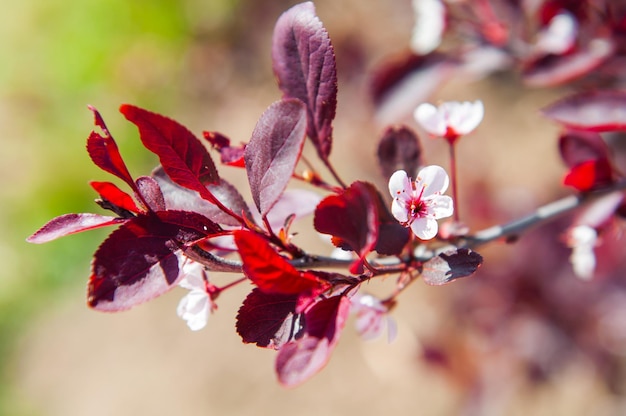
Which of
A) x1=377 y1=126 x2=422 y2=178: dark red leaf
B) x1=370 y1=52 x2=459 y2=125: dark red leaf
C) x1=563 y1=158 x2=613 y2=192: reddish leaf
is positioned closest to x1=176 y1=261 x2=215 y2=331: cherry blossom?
x1=377 y1=126 x2=422 y2=178: dark red leaf

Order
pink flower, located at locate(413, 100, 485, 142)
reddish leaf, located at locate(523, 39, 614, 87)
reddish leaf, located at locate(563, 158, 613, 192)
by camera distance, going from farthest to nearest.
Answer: reddish leaf, located at locate(523, 39, 614, 87) < reddish leaf, located at locate(563, 158, 613, 192) < pink flower, located at locate(413, 100, 485, 142)

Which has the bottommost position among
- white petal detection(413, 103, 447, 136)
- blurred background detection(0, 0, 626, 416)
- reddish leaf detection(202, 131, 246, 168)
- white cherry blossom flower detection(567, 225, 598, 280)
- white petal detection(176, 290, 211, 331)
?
blurred background detection(0, 0, 626, 416)

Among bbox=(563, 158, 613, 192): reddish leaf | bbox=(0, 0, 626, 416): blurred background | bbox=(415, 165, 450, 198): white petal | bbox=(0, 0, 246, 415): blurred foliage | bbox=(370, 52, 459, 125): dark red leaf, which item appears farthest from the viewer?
bbox=(0, 0, 246, 415): blurred foliage

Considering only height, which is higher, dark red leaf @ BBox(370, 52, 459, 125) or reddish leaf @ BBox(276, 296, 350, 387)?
reddish leaf @ BBox(276, 296, 350, 387)

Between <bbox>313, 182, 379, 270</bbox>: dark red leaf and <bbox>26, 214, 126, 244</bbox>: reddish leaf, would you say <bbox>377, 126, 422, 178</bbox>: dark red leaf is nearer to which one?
<bbox>313, 182, 379, 270</bbox>: dark red leaf

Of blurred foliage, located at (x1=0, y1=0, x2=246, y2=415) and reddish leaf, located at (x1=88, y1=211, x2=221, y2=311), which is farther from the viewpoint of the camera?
blurred foliage, located at (x1=0, y1=0, x2=246, y2=415)
